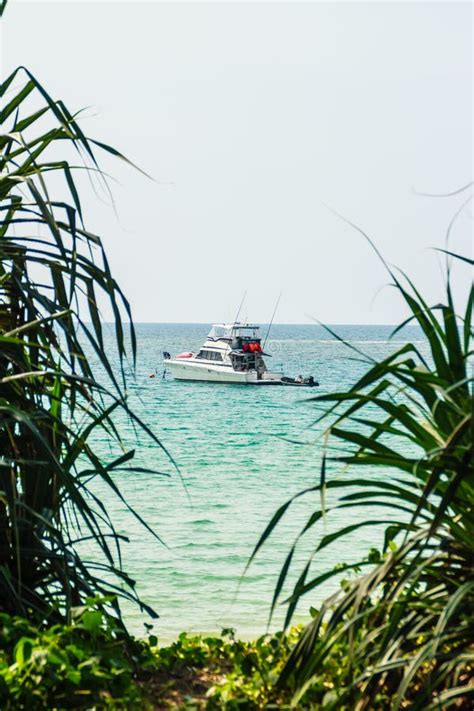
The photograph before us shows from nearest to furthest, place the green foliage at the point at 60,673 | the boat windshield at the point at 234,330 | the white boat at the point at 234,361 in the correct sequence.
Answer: the green foliage at the point at 60,673 → the boat windshield at the point at 234,330 → the white boat at the point at 234,361

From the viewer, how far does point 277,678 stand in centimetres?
188

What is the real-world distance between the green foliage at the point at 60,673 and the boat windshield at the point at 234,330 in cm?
3507

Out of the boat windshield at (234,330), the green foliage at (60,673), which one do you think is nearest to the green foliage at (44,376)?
the green foliage at (60,673)

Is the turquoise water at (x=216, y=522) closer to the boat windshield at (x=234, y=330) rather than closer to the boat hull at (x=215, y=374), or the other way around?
the boat windshield at (x=234, y=330)

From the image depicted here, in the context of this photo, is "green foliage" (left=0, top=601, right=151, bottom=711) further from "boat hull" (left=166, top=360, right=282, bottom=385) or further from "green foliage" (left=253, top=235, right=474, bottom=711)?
"boat hull" (left=166, top=360, right=282, bottom=385)

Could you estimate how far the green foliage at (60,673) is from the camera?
1.67 m

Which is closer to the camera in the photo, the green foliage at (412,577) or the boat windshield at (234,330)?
the green foliage at (412,577)

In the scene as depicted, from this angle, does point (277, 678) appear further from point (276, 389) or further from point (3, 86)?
point (276, 389)

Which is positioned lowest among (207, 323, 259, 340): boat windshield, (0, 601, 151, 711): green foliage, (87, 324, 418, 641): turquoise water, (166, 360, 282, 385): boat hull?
(87, 324, 418, 641): turquoise water

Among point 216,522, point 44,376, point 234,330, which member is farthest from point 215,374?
point 44,376

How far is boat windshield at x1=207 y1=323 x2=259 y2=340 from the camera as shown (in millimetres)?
37247

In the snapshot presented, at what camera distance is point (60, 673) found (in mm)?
1717

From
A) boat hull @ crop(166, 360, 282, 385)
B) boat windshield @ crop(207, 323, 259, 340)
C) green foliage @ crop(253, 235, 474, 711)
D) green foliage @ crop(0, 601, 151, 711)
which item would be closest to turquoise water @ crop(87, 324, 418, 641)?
green foliage @ crop(253, 235, 474, 711)

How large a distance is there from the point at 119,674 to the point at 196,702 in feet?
0.56
